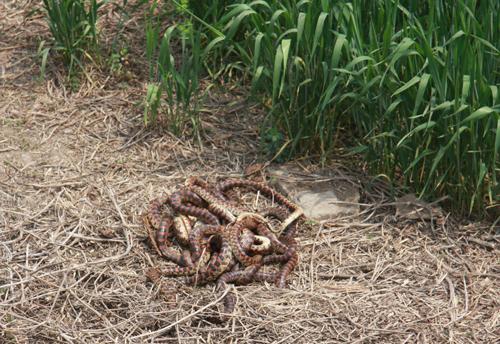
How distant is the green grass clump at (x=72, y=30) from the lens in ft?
18.9

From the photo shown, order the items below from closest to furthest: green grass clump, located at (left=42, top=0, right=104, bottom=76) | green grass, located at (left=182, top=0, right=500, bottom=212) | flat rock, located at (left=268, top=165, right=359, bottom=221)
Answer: green grass, located at (left=182, top=0, right=500, bottom=212), flat rock, located at (left=268, top=165, right=359, bottom=221), green grass clump, located at (left=42, top=0, right=104, bottom=76)

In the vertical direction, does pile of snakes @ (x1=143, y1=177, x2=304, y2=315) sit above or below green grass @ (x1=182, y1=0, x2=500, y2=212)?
below

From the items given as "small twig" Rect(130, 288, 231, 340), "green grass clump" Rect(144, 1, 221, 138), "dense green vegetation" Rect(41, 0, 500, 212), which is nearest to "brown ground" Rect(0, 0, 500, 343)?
"small twig" Rect(130, 288, 231, 340)

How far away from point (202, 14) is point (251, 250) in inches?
70.8

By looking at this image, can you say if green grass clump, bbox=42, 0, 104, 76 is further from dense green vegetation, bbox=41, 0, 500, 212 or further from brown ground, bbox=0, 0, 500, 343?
dense green vegetation, bbox=41, 0, 500, 212

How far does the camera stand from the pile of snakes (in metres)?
4.57

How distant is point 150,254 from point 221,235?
0.36 metres

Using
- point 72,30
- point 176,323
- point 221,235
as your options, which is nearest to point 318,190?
point 221,235

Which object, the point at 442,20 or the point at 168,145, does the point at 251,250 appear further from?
the point at 442,20

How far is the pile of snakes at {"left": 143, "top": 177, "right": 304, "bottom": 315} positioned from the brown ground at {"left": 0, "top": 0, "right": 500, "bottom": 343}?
0.08m

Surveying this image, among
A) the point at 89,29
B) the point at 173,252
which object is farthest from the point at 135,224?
the point at 89,29

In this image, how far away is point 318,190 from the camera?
5188mm

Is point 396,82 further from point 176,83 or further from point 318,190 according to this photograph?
point 176,83

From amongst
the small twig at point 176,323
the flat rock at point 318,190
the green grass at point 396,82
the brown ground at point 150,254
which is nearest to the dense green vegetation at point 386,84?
the green grass at point 396,82
